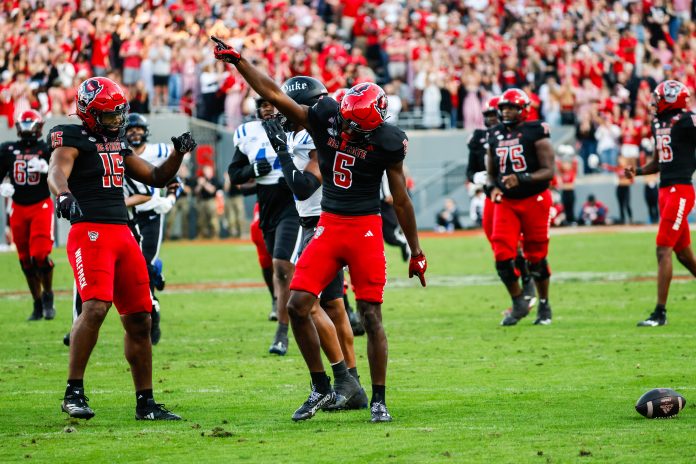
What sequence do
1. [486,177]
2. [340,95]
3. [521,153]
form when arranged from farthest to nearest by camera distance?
[486,177] < [521,153] < [340,95]

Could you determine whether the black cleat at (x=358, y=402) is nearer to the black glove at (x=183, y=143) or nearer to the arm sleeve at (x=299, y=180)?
the arm sleeve at (x=299, y=180)

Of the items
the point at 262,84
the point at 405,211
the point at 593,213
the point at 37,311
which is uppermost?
the point at 262,84

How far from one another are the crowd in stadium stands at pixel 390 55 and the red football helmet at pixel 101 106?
18.8 metres

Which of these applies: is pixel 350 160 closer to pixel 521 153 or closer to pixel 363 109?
pixel 363 109

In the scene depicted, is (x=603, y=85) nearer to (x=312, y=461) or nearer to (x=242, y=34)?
(x=242, y=34)

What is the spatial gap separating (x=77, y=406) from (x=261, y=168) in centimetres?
366

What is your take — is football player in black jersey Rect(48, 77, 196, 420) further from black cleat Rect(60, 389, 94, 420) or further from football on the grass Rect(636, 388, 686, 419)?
football on the grass Rect(636, 388, 686, 419)

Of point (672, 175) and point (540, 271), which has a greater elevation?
point (672, 175)

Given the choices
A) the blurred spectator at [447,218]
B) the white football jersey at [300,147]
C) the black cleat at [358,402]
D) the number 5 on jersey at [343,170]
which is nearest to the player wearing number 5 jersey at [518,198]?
the white football jersey at [300,147]

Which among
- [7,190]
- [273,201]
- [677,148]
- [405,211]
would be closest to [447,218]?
[7,190]

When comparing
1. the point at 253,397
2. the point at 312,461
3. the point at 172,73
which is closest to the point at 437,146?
the point at 172,73

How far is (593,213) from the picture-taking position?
2756 cm

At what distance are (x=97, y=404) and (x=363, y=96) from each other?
2.65 meters

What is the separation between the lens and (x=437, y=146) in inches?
1156
